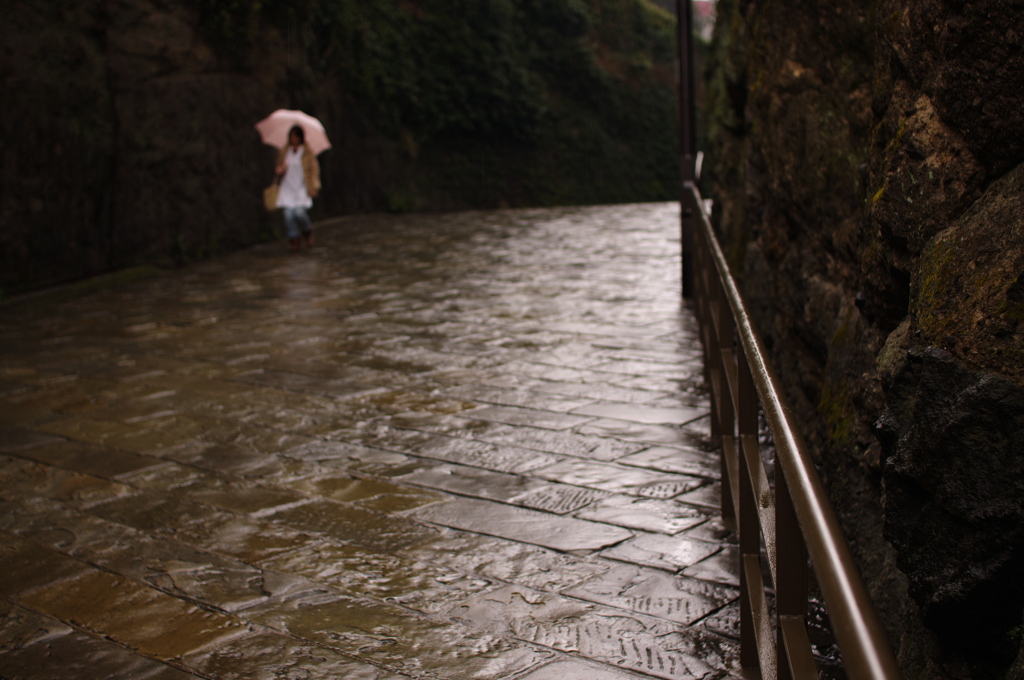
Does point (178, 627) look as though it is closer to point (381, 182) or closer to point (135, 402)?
point (135, 402)

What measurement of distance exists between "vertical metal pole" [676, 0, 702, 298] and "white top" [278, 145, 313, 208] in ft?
19.5

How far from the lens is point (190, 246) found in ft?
40.5

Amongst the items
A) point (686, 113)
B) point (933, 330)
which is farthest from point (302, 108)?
point (933, 330)

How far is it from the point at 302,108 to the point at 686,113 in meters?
8.91

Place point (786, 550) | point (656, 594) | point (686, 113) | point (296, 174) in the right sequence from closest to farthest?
point (786, 550) < point (656, 594) < point (686, 113) < point (296, 174)

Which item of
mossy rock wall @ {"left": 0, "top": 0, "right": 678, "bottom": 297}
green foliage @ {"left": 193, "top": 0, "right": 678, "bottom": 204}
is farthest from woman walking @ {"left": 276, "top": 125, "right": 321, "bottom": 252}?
green foliage @ {"left": 193, "top": 0, "right": 678, "bottom": 204}

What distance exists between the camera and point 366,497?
161 inches

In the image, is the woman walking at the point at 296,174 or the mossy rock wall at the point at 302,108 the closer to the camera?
the mossy rock wall at the point at 302,108

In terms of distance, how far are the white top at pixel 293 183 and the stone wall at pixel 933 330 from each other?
30.7 ft

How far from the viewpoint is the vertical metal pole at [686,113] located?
290 inches

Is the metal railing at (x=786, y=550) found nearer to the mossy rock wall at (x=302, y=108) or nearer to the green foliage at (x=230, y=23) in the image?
the mossy rock wall at (x=302, y=108)

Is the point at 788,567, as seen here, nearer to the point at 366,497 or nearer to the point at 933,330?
the point at 933,330

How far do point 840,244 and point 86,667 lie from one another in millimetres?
2901

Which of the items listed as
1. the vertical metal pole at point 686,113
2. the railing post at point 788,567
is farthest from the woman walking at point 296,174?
the railing post at point 788,567
